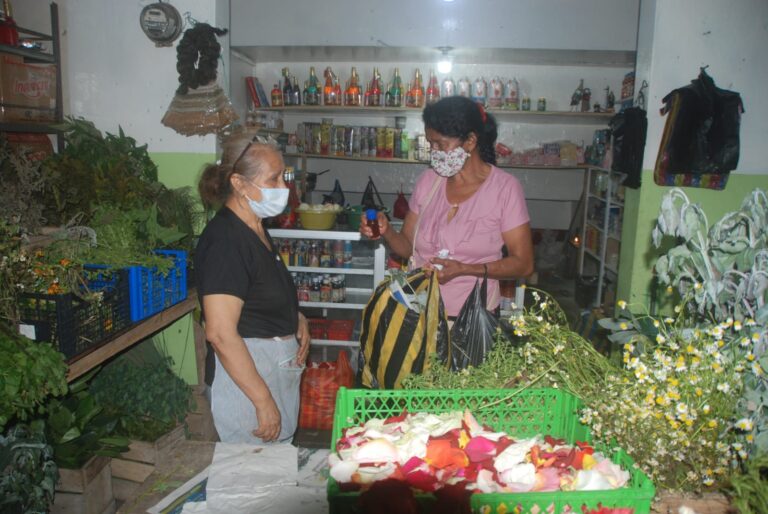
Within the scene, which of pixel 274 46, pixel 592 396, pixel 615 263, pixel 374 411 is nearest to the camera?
pixel 592 396

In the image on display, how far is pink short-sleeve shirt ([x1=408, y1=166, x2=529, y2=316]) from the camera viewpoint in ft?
8.18

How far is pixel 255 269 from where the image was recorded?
1.93 meters

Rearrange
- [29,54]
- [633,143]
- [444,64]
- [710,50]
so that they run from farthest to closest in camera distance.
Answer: [444,64] → [633,143] → [710,50] → [29,54]

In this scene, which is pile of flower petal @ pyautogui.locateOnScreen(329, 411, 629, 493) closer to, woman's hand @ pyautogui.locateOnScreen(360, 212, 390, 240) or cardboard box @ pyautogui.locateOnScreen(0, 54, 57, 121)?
woman's hand @ pyautogui.locateOnScreen(360, 212, 390, 240)

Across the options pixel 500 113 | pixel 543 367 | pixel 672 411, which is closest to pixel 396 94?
pixel 500 113

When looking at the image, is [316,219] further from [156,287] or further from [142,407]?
[142,407]

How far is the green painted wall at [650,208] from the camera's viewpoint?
11.7 ft

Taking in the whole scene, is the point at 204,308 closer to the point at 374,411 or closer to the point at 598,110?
the point at 374,411

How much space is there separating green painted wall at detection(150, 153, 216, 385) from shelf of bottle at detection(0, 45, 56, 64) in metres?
0.79

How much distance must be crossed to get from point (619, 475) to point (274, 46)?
13.2ft

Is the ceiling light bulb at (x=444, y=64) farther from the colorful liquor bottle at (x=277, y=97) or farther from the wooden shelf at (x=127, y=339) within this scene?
the wooden shelf at (x=127, y=339)

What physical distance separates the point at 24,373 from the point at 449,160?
5.88 feet

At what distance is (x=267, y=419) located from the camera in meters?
1.96

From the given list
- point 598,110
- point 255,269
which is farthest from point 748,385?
point 598,110
